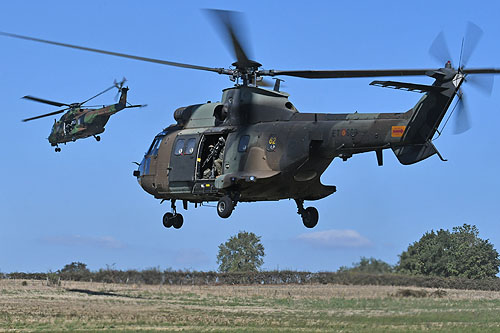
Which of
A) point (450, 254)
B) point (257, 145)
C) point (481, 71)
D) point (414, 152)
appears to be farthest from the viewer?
point (450, 254)

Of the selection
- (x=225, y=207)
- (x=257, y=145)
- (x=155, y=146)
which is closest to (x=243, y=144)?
(x=257, y=145)

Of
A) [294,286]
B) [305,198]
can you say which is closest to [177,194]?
[305,198]

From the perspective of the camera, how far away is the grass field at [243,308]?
1128 inches

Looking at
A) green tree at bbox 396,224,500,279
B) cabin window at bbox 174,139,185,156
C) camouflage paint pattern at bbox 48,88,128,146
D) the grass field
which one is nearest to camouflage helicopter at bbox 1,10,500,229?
cabin window at bbox 174,139,185,156

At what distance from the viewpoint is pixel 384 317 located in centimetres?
3084

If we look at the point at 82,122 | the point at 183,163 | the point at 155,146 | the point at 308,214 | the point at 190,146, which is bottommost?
the point at 308,214

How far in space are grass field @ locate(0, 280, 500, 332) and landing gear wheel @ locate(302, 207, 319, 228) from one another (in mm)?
3706

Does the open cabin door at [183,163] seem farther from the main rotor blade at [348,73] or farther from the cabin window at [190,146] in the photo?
the main rotor blade at [348,73]

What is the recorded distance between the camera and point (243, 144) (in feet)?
93.0

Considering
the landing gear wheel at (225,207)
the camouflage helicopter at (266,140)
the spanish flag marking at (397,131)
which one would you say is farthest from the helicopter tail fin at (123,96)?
the spanish flag marking at (397,131)

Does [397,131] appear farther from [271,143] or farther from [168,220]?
[168,220]

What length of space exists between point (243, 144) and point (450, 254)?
19.3 meters

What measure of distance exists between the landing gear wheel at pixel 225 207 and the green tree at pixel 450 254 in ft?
49.5

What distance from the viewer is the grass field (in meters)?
28.6
